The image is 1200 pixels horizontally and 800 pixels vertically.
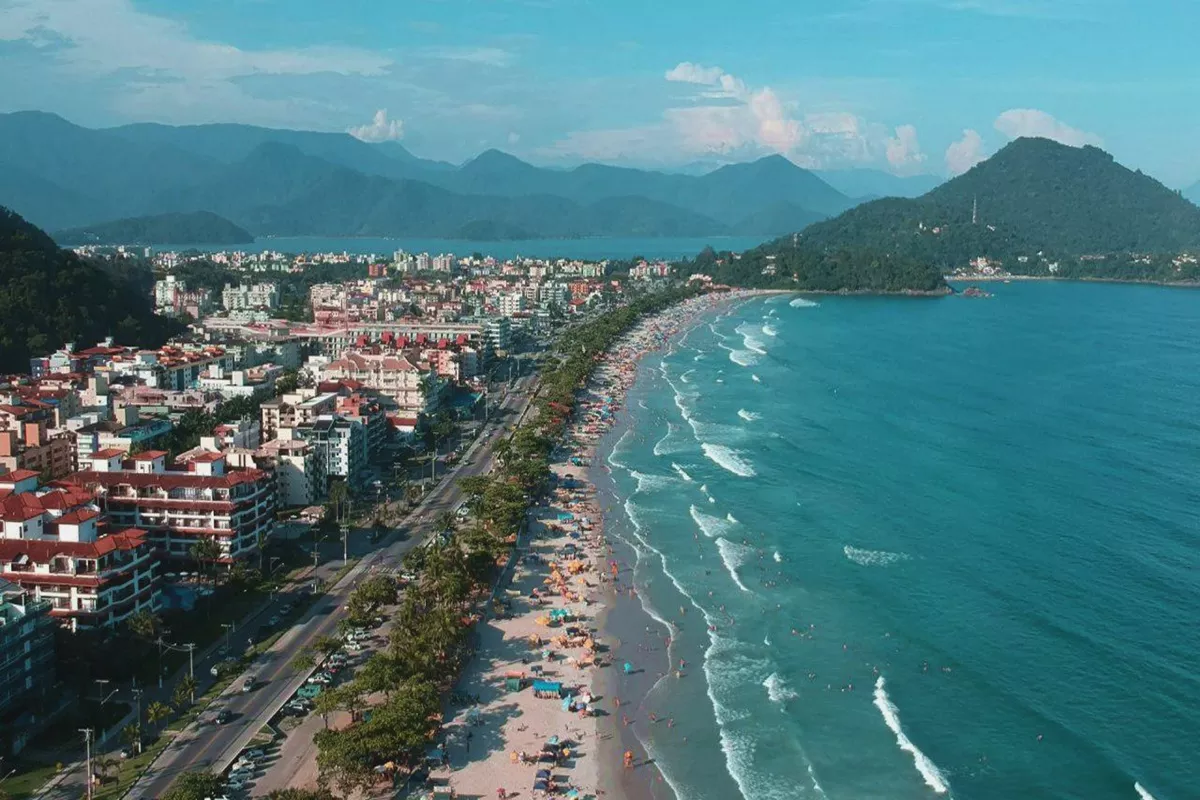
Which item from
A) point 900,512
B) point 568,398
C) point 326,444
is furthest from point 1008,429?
point 326,444

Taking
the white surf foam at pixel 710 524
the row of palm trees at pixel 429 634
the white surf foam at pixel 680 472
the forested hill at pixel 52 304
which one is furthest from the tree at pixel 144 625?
the forested hill at pixel 52 304

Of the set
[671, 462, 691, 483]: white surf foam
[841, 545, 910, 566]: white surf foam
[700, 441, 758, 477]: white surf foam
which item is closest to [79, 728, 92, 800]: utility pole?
[841, 545, 910, 566]: white surf foam

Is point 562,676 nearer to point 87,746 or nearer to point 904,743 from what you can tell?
point 904,743

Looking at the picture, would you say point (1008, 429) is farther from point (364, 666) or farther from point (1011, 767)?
point (364, 666)

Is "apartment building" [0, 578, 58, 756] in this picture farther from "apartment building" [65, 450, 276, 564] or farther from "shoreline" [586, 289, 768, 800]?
"shoreline" [586, 289, 768, 800]

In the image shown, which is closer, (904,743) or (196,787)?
(196,787)

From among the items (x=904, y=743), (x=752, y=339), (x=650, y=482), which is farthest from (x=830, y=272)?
Answer: (x=904, y=743)

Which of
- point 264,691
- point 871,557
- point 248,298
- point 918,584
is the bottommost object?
point 264,691
